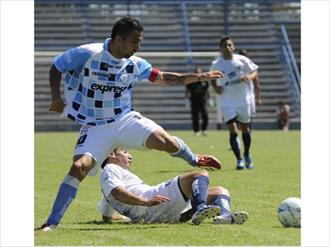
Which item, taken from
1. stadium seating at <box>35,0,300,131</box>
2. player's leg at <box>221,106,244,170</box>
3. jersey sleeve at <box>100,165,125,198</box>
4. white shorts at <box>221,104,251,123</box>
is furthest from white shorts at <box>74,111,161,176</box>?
stadium seating at <box>35,0,300,131</box>

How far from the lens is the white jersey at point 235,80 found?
1747 centimetres

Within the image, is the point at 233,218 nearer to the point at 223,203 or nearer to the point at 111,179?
the point at 223,203

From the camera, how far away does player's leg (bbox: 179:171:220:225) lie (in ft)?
28.5

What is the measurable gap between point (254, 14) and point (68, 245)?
36.0 metres

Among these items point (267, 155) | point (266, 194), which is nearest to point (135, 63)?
point (266, 194)

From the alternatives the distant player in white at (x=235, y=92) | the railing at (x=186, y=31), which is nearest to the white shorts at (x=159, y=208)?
the distant player in white at (x=235, y=92)

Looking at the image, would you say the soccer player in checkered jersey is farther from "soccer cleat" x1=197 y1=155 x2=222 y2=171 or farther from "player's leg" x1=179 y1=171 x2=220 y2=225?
"player's leg" x1=179 y1=171 x2=220 y2=225

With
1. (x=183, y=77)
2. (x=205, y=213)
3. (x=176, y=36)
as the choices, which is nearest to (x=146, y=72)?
(x=183, y=77)

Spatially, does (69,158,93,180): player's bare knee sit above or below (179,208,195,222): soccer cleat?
above

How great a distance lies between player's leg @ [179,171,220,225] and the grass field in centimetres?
11

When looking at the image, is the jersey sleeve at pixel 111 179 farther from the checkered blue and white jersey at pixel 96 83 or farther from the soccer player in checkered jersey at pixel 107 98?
the checkered blue and white jersey at pixel 96 83

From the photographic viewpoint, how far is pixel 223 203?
9031 mm

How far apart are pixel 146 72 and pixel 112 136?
783mm

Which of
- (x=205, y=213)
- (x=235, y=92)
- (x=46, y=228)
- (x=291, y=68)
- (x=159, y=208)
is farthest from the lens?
(x=291, y=68)
